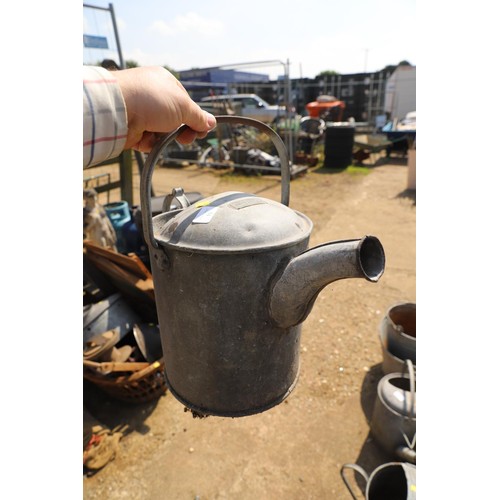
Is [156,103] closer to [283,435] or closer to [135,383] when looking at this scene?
[135,383]

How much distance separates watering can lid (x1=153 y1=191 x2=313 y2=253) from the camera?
100cm

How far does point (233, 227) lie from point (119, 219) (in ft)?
11.0

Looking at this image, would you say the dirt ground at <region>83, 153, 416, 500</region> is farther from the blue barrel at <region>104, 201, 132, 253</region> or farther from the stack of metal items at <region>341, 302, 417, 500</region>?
the blue barrel at <region>104, 201, 132, 253</region>

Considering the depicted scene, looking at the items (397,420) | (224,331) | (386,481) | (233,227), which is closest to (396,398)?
(397,420)

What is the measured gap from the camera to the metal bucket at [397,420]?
241 cm

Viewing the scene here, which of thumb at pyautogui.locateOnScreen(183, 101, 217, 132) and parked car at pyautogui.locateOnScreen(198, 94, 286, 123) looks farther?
parked car at pyautogui.locateOnScreen(198, 94, 286, 123)

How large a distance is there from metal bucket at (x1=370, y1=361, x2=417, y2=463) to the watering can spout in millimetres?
1798

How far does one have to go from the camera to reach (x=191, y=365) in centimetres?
113

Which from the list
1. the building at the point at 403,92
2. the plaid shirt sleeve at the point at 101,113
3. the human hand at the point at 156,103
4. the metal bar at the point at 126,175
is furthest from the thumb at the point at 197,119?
the building at the point at 403,92

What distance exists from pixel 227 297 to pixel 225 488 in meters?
1.82

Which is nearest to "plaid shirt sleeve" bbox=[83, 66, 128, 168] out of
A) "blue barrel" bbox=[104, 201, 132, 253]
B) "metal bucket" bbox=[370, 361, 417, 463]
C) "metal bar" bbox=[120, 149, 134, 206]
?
"metal bucket" bbox=[370, 361, 417, 463]

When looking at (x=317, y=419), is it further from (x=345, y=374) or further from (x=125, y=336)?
(x=125, y=336)

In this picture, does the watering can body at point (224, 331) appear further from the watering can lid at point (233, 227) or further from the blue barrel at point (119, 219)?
the blue barrel at point (119, 219)

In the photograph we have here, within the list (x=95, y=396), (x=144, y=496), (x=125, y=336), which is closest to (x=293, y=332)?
(x=144, y=496)
